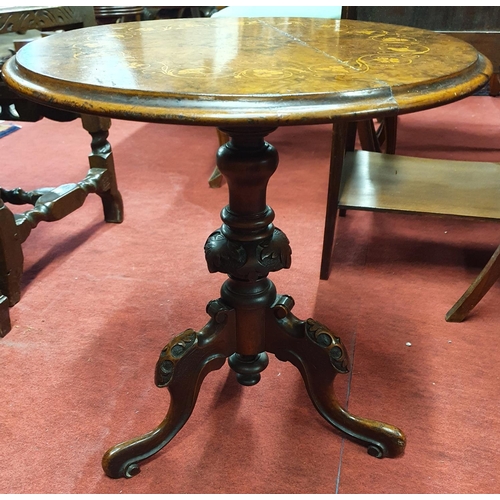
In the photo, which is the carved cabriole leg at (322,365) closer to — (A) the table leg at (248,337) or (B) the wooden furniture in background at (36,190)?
(A) the table leg at (248,337)

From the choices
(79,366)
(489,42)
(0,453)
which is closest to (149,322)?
(79,366)

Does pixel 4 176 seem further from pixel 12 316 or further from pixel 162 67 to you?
pixel 162 67

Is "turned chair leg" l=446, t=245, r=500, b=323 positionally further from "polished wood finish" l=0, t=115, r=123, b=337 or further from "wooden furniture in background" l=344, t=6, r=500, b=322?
"polished wood finish" l=0, t=115, r=123, b=337

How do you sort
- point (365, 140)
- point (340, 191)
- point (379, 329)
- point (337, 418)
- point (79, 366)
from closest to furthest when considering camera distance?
point (337, 418) → point (79, 366) → point (379, 329) → point (340, 191) → point (365, 140)

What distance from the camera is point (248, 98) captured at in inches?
24.2

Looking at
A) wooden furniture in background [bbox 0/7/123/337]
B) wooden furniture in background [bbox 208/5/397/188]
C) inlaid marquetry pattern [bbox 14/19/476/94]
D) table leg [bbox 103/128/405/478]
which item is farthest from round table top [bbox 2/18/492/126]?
wooden furniture in background [bbox 208/5/397/188]

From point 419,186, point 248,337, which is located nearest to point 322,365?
point 248,337

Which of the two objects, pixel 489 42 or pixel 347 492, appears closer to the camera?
pixel 347 492

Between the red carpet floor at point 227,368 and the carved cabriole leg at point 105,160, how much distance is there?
57mm

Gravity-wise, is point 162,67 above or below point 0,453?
above

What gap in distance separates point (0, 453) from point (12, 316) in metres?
0.49

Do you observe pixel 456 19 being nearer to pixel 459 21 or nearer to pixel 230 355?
pixel 459 21

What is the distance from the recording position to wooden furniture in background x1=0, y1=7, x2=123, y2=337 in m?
1.42

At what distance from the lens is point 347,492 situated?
98 cm
